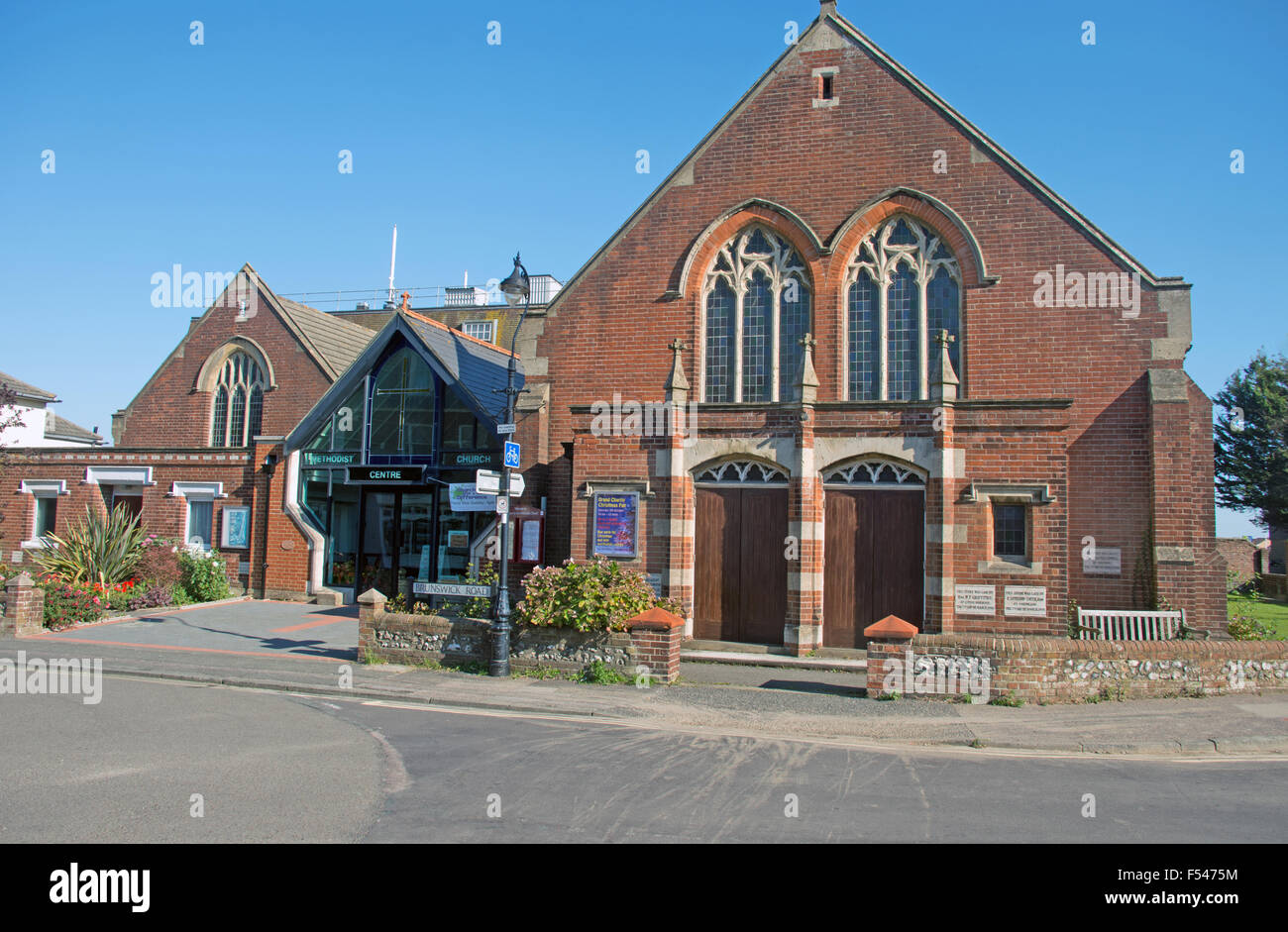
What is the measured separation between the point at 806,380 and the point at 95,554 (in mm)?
17548

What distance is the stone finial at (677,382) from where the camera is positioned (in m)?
17.0

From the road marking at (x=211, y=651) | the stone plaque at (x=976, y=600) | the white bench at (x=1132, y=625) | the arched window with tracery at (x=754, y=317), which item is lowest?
the road marking at (x=211, y=651)

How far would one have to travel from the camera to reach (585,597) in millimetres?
13656

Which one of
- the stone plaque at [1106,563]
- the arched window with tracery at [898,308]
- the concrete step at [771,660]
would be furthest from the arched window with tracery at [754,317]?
the stone plaque at [1106,563]

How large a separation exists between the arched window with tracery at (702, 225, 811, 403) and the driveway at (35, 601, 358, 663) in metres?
9.00

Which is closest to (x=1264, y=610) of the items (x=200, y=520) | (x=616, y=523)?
(x=616, y=523)

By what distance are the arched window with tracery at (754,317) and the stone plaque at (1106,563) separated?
6.35m

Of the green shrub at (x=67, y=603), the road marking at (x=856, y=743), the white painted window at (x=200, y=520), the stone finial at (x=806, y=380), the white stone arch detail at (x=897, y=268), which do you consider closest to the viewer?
the road marking at (x=856, y=743)

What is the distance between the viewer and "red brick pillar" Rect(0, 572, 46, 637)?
18.4 metres

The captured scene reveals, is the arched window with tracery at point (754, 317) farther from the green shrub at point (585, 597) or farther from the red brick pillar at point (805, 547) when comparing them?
the green shrub at point (585, 597)

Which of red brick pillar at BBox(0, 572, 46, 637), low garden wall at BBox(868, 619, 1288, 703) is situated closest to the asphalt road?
low garden wall at BBox(868, 619, 1288, 703)

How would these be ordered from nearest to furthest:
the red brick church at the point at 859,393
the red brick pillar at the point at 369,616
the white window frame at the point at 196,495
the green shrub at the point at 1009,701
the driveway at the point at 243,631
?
the green shrub at the point at 1009,701
the red brick pillar at the point at 369,616
the red brick church at the point at 859,393
the driveway at the point at 243,631
the white window frame at the point at 196,495

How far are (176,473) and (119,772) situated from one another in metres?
19.0

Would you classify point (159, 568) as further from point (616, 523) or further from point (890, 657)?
point (890, 657)
